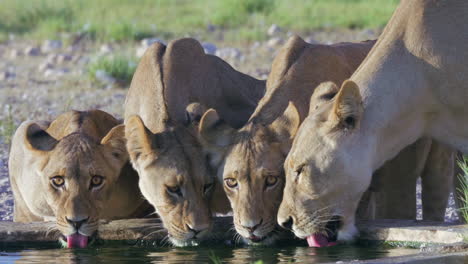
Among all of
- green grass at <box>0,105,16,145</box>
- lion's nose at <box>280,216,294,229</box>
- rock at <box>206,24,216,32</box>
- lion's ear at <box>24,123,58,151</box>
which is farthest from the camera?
rock at <box>206,24,216,32</box>

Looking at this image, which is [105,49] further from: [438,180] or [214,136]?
[214,136]

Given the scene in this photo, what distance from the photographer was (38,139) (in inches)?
321

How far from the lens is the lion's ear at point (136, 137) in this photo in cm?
753

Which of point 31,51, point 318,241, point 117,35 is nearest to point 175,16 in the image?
point 117,35

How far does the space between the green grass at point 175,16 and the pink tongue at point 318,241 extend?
10220mm

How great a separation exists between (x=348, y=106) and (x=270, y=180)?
675 mm

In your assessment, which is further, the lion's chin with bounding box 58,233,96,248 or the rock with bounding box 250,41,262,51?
the rock with bounding box 250,41,262,51

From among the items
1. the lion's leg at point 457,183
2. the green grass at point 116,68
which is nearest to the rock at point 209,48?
the green grass at point 116,68

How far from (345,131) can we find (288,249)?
0.82 m

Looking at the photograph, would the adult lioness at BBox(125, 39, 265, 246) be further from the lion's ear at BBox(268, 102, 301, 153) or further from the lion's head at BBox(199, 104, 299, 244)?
the lion's ear at BBox(268, 102, 301, 153)

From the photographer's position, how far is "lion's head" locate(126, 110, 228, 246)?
24.3 feet

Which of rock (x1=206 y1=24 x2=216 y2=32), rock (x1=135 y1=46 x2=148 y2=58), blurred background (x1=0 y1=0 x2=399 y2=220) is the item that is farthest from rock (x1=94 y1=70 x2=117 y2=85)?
rock (x1=206 y1=24 x2=216 y2=32)

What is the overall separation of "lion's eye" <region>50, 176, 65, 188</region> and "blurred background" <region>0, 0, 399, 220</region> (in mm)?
4039

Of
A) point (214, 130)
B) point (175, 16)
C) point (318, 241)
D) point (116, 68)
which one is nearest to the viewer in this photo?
point (318, 241)
